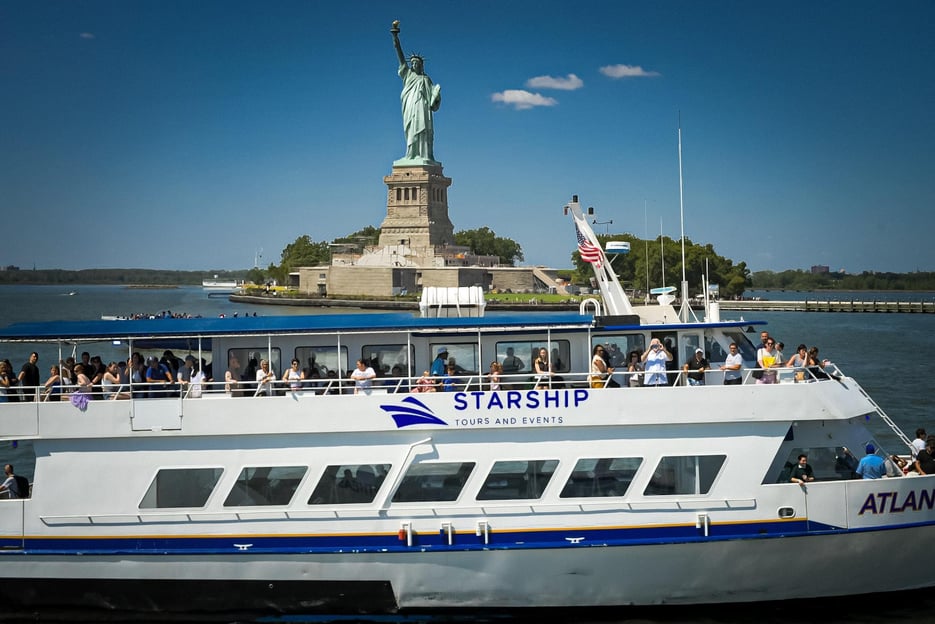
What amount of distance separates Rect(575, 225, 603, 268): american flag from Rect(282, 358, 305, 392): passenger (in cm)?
602

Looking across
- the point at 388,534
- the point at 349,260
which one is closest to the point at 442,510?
the point at 388,534

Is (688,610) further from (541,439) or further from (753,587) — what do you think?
(541,439)

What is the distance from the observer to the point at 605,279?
52.8ft

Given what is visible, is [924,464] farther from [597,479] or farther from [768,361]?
[597,479]

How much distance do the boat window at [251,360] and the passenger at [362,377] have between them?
152 centimetres

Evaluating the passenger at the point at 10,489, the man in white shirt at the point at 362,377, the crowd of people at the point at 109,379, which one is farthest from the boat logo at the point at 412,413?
the passenger at the point at 10,489

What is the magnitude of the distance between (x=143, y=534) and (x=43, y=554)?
139 cm

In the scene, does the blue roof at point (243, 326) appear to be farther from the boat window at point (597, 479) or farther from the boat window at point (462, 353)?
the boat window at point (597, 479)

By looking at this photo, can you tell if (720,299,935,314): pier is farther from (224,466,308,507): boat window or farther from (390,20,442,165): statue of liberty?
(224,466,308,507): boat window

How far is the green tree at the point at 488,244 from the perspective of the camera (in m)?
145

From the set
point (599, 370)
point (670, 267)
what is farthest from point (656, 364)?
point (670, 267)

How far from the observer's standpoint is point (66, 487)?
12.2 m

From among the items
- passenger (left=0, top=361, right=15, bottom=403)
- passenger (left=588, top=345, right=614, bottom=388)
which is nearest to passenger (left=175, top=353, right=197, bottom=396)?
passenger (left=0, top=361, right=15, bottom=403)

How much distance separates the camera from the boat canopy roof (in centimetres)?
1262
